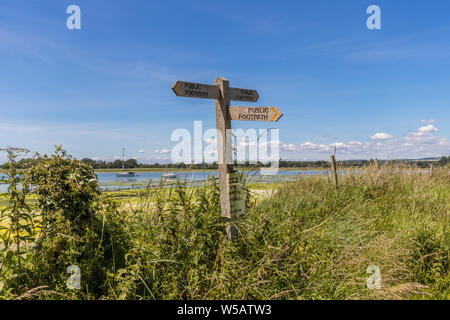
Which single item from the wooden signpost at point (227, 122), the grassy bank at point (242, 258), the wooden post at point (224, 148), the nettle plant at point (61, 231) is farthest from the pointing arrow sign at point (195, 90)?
the nettle plant at point (61, 231)

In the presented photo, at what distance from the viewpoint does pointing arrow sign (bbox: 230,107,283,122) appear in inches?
168

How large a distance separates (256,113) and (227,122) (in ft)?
1.41

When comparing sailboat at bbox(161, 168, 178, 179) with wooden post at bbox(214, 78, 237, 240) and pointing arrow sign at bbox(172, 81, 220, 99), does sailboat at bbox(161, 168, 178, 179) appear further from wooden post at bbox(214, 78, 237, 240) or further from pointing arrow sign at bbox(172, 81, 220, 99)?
pointing arrow sign at bbox(172, 81, 220, 99)

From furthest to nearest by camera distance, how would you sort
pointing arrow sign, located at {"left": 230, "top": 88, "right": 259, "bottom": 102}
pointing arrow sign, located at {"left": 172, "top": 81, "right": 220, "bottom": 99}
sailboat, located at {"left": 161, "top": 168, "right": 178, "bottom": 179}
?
pointing arrow sign, located at {"left": 230, "top": 88, "right": 259, "bottom": 102}, sailboat, located at {"left": 161, "top": 168, "right": 178, "bottom": 179}, pointing arrow sign, located at {"left": 172, "top": 81, "right": 220, "bottom": 99}

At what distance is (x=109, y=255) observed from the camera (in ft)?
11.6

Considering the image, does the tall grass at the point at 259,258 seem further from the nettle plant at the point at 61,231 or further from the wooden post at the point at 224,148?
the nettle plant at the point at 61,231

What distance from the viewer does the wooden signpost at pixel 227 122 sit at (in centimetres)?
402

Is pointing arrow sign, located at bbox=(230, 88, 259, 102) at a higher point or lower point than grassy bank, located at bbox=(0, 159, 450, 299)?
higher

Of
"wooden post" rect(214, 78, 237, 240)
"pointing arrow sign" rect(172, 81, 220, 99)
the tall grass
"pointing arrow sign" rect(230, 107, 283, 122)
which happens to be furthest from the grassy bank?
"pointing arrow sign" rect(172, 81, 220, 99)

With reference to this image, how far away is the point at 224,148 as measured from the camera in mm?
4180
